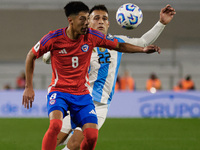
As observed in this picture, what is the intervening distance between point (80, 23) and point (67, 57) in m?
0.41

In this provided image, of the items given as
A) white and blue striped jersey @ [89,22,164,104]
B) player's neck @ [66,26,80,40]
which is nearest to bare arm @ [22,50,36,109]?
player's neck @ [66,26,80,40]

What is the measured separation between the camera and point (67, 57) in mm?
4238

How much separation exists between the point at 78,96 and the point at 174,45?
53.1ft

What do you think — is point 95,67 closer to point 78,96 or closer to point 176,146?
point 78,96

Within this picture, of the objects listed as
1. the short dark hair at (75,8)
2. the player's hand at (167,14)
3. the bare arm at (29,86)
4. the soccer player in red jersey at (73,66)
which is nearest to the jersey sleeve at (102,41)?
the soccer player in red jersey at (73,66)

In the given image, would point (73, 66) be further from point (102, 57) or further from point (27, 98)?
point (102, 57)

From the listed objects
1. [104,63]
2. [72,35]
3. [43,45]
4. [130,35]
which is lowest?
[130,35]

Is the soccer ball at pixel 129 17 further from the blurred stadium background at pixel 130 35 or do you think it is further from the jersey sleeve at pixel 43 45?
the blurred stadium background at pixel 130 35

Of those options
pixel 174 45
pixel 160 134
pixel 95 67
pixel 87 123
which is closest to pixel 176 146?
pixel 160 134

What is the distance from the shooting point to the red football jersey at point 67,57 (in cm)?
421

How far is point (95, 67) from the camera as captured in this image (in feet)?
17.1

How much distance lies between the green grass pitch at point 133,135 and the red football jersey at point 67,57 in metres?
2.59

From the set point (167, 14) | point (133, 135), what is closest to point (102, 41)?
point (167, 14)

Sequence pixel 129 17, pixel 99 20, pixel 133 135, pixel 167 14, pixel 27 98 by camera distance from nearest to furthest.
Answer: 1. pixel 27 98
2. pixel 167 14
3. pixel 129 17
4. pixel 99 20
5. pixel 133 135
